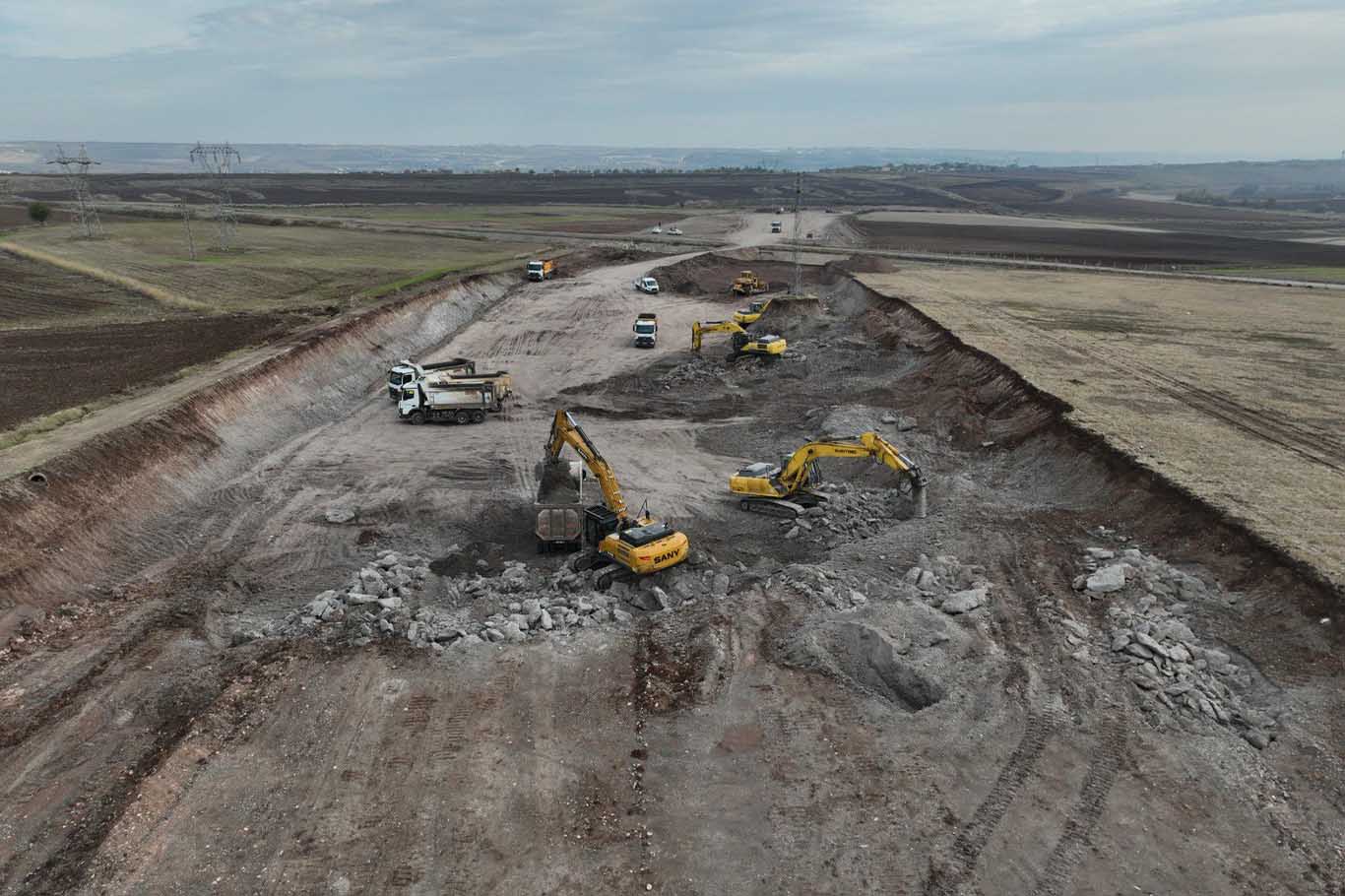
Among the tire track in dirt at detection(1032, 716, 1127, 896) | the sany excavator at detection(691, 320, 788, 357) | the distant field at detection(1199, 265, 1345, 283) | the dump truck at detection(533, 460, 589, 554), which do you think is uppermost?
the distant field at detection(1199, 265, 1345, 283)

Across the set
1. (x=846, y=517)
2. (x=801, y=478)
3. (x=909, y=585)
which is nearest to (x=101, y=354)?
(x=801, y=478)

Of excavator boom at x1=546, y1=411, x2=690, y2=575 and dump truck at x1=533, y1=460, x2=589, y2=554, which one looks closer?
excavator boom at x1=546, y1=411, x2=690, y2=575

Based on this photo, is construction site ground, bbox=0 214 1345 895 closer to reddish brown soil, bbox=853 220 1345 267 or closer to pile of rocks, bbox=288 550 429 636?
pile of rocks, bbox=288 550 429 636

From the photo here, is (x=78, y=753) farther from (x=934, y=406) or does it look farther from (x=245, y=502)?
(x=934, y=406)

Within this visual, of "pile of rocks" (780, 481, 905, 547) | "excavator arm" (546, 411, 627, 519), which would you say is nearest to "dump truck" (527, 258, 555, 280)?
"excavator arm" (546, 411, 627, 519)

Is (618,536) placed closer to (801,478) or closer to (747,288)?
(801,478)

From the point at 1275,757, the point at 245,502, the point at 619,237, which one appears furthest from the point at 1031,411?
the point at 619,237
